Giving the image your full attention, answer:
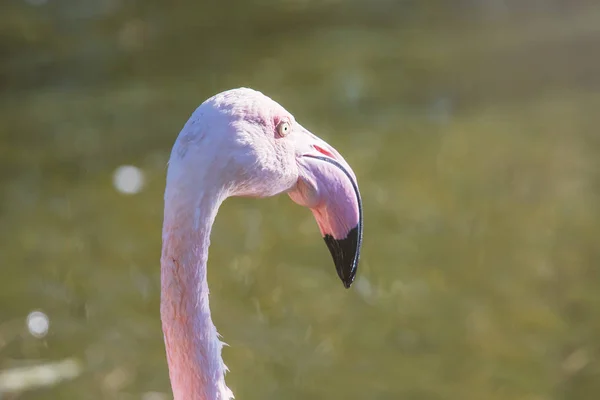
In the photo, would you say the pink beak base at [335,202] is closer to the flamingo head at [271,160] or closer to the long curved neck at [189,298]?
the flamingo head at [271,160]

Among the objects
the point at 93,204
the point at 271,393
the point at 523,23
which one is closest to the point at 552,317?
the point at 271,393

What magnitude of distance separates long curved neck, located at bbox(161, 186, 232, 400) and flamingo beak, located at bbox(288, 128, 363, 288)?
24 centimetres

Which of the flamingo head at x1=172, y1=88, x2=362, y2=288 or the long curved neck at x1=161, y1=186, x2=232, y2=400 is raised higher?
the flamingo head at x1=172, y1=88, x2=362, y2=288

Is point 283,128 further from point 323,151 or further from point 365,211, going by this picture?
point 365,211

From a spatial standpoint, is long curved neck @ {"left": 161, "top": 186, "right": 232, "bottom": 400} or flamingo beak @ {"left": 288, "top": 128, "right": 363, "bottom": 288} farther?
flamingo beak @ {"left": 288, "top": 128, "right": 363, "bottom": 288}

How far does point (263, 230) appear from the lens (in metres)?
4.43

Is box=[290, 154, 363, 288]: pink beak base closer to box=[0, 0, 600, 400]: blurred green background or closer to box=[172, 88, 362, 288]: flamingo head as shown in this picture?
box=[172, 88, 362, 288]: flamingo head

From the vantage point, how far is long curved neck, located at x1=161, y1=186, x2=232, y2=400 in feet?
4.81

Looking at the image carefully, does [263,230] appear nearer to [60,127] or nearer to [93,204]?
[93,204]

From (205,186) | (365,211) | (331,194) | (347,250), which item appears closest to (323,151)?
(331,194)

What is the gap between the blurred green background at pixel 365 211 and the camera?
3.45m

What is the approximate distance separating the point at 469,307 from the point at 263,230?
1215 millimetres

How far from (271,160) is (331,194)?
0.19 meters

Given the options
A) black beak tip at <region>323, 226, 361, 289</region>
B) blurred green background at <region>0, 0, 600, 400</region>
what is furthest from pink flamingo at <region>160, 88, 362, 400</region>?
blurred green background at <region>0, 0, 600, 400</region>
